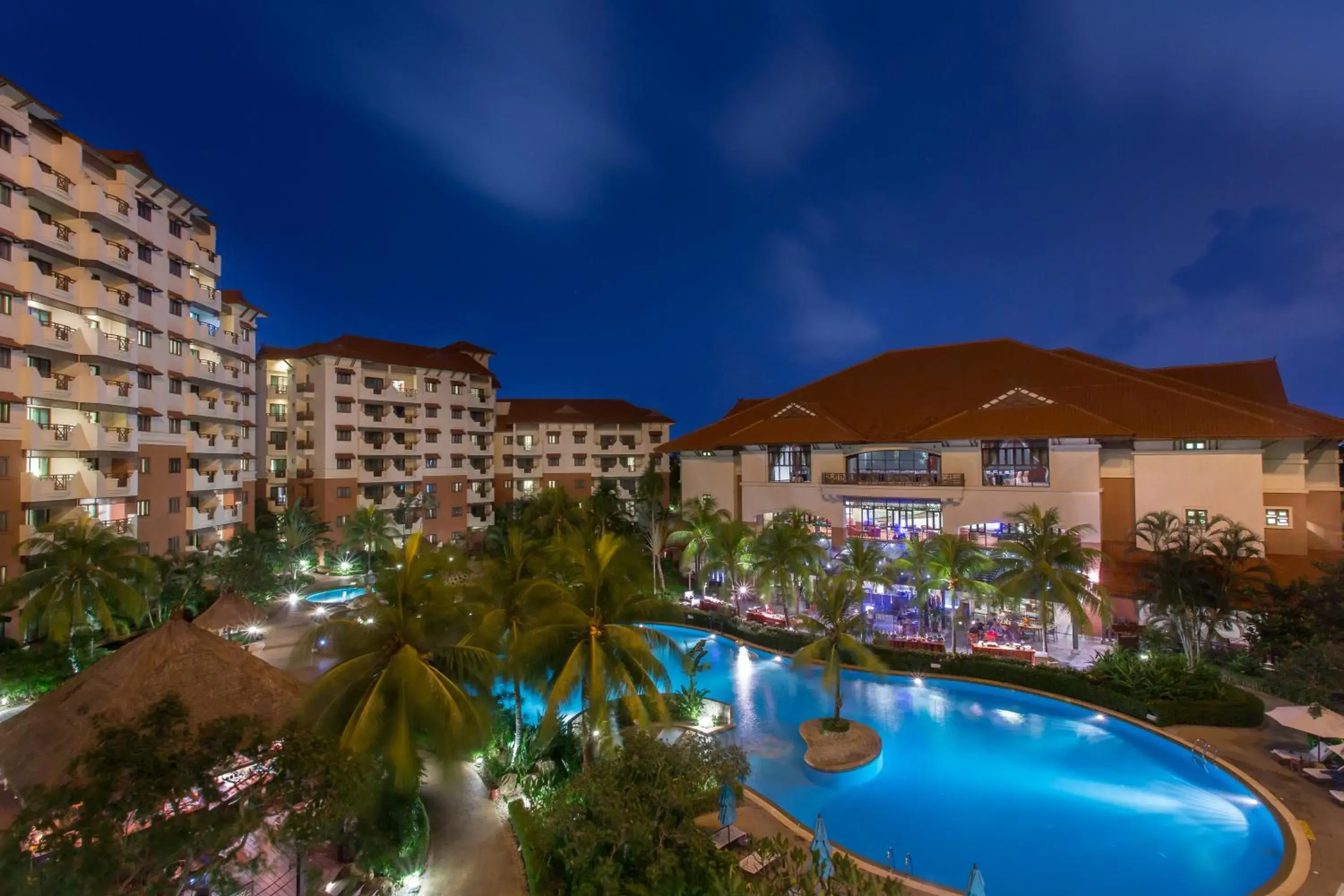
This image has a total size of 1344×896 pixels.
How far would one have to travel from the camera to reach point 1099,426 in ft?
79.9

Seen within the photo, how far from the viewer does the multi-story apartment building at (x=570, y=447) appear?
4897 cm

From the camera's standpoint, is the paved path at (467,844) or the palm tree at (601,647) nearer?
the paved path at (467,844)

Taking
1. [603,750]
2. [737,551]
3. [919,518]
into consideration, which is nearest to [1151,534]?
[919,518]

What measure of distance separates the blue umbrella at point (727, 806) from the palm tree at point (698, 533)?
51.0 feet

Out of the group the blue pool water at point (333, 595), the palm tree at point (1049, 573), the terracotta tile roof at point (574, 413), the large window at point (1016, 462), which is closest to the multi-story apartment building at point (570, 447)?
the terracotta tile roof at point (574, 413)

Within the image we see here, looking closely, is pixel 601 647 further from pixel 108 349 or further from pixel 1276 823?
pixel 108 349

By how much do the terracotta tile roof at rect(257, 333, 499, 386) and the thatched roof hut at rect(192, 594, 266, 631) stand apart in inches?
767

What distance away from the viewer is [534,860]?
9477 millimetres

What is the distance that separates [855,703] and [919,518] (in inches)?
459

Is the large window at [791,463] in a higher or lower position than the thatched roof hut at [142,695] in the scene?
higher

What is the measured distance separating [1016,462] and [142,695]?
1119 inches

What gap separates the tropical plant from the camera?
1698 centimetres

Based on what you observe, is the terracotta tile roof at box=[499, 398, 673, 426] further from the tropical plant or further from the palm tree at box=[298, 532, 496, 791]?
the palm tree at box=[298, 532, 496, 791]

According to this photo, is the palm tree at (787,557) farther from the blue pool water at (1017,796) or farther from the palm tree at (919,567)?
the blue pool water at (1017,796)
